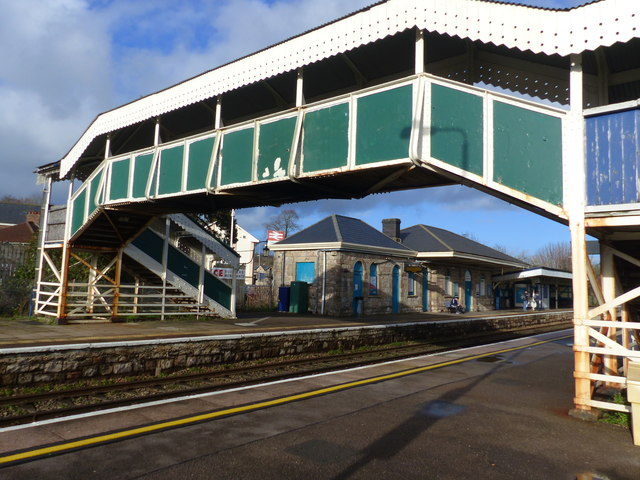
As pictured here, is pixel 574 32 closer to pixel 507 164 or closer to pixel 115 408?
pixel 507 164

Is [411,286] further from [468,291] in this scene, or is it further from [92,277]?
[92,277]

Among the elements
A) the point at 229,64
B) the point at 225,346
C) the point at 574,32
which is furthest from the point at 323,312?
the point at 574,32

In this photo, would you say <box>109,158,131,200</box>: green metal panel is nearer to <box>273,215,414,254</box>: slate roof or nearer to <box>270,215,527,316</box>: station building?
<box>270,215,527,316</box>: station building

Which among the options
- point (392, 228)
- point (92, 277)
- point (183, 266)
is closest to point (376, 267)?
point (392, 228)

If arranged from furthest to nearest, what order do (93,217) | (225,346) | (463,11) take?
(93,217), (225,346), (463,11)

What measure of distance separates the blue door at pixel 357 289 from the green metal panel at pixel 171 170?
40.8 feet

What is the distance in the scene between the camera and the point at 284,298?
73.7 ft

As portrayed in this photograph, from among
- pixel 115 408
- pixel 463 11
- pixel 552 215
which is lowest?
pixel 115 408

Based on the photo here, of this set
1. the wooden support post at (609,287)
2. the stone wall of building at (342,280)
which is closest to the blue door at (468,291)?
the stone wall of building at (342,280)

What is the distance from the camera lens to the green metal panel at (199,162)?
10750 millimetres

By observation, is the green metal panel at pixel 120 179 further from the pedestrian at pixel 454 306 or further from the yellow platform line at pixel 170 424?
the pedestrian at pixel 454 306

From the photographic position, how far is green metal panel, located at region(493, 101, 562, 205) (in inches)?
285

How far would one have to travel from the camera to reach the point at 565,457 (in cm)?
515

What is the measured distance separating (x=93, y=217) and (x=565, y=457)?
12.4 meters
